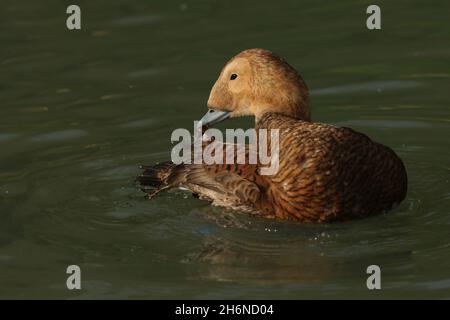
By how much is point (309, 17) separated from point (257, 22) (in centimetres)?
54

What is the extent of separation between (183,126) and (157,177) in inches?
65.5

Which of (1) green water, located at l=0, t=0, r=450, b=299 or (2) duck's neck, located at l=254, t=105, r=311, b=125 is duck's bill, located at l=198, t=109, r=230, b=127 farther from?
(1) green water, located at l=0, t=0, r=450, b=299

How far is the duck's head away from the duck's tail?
628 mm

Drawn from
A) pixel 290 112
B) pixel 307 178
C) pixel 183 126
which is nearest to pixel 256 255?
pixel 307 178

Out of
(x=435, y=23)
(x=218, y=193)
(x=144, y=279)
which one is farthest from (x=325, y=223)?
(x=435, y=23)

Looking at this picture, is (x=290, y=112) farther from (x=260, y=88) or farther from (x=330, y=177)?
(x=330, y=177)

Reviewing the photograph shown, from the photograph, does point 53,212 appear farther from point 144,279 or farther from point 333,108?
point 333,108

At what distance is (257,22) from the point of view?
40.5 feet

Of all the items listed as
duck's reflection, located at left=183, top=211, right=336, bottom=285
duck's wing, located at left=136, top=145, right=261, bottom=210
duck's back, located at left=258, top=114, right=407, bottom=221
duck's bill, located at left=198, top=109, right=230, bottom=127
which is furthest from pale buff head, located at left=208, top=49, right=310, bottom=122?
duck's reflection, located at left=183, top=211, right=336, bottom=285

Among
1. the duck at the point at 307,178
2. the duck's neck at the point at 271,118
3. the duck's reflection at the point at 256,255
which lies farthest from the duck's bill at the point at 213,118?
the duck's reflection at the point at 256,255

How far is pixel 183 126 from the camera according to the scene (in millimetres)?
10023

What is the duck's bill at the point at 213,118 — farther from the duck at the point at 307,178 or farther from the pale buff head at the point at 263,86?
the duck at the point at 307,178

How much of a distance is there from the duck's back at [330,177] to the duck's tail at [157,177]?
83 cm

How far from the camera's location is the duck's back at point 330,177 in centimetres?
745
